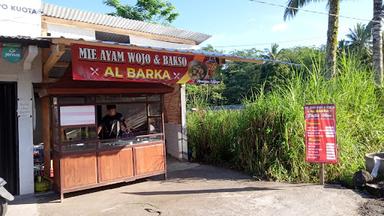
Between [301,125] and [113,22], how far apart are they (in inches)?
233

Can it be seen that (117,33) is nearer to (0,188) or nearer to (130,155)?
(130,155)

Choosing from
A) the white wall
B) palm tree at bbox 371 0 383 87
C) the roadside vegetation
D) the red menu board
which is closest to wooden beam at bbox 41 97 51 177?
the white wall

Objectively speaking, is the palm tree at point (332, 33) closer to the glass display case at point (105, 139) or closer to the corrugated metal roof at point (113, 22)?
the corrugated metal roof at point (113, 22)

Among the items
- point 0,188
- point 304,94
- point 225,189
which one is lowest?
point 225,189

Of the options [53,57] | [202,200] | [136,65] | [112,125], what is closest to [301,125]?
[202,200]

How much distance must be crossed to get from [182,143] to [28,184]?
4789 mm

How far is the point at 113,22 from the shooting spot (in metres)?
10.5

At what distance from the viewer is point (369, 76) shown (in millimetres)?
9391

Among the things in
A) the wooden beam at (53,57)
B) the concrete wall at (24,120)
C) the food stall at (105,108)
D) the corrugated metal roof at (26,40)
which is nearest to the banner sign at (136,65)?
the food stall at (105,108)

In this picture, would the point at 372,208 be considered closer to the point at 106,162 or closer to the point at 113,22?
the point at 106,162

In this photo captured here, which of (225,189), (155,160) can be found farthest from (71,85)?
(225,189)

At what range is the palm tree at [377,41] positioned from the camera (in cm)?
1152

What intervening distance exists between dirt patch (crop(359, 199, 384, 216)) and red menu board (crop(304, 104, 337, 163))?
3.56ft

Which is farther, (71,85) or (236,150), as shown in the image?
(236,150)
